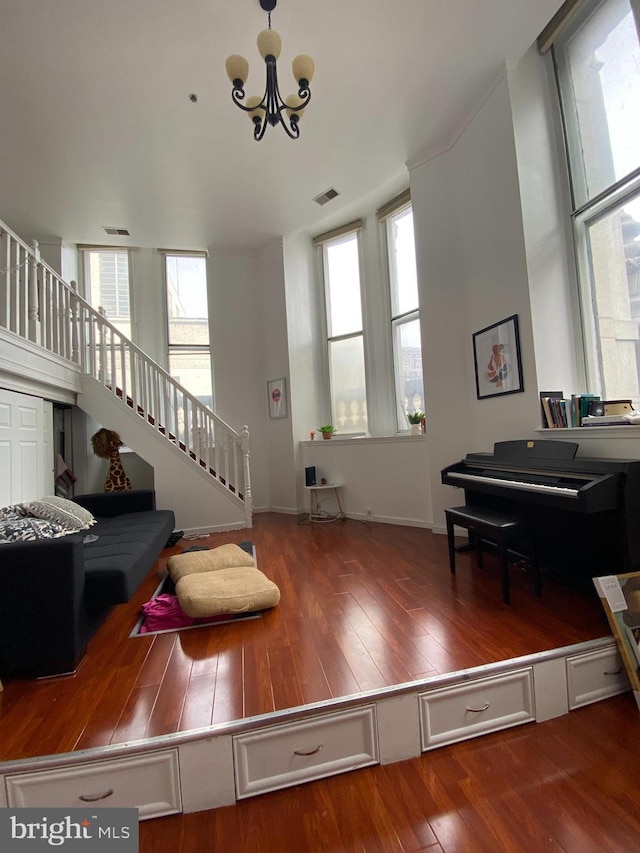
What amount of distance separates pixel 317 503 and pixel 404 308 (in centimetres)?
287

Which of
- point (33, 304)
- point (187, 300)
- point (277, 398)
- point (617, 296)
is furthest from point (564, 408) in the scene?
point (187, 300)

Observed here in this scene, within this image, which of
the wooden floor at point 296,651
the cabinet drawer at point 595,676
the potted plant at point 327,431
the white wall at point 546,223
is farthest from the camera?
the potted plant at point 327,431

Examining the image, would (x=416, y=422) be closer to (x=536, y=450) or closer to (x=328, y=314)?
(x=536, y=450)

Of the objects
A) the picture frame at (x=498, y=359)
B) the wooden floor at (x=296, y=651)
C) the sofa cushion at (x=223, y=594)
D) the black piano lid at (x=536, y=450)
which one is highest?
the picture frame at (x=498, y=359)

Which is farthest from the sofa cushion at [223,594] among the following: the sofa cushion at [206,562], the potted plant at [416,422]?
the potted plant at [416,422]

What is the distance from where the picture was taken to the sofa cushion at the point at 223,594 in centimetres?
220

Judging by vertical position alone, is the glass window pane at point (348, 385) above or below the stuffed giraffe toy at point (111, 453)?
above

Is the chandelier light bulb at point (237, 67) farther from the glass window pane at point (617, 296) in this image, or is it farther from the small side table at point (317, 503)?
the small side table at point (317, 503)

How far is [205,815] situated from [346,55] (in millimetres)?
4546

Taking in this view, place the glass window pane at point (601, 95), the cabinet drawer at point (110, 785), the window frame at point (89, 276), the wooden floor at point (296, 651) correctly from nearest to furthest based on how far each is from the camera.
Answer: the cabinet drawer at point (110, 785), the wooden floor at point (296, 651), the glass window pane at point (601, 95), the window frame at point (89, 276)

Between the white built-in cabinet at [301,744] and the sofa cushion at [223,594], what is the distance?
928mm

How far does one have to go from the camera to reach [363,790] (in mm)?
1271

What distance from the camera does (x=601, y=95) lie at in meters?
2.82

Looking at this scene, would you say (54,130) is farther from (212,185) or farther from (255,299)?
(255,299)
